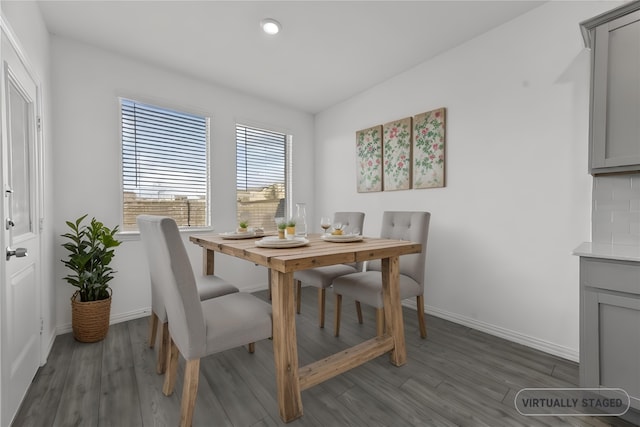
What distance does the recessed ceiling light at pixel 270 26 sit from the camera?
2317 mm

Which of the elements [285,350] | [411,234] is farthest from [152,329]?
[411,234]

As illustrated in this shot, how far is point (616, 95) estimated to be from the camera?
1.61 meters

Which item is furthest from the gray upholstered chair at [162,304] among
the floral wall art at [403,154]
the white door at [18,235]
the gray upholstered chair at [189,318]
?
the floral wall art at [403,154]

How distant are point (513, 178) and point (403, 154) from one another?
1.11 meters

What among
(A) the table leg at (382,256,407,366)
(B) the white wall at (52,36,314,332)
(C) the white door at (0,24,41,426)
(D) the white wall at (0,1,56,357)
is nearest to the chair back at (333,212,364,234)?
(A) the table leg at (382,256,407,366)

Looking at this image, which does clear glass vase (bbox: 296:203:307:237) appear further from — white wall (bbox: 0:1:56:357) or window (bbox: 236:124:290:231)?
white wall (bbox: 0:1:56:357)

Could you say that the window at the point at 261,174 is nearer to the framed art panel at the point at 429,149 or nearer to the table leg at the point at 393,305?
the framed art panel at the point at 429,149

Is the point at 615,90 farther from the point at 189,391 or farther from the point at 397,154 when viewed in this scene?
the point at 189,391

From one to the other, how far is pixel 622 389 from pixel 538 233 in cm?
110

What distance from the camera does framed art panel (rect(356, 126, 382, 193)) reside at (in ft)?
11.2

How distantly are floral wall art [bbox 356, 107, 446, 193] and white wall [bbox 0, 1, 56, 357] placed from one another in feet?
9.97

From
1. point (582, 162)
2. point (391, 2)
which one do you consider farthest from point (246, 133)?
point (582, 162)

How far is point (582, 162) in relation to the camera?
199 centimetres

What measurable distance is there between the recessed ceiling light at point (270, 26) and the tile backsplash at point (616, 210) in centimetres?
264
